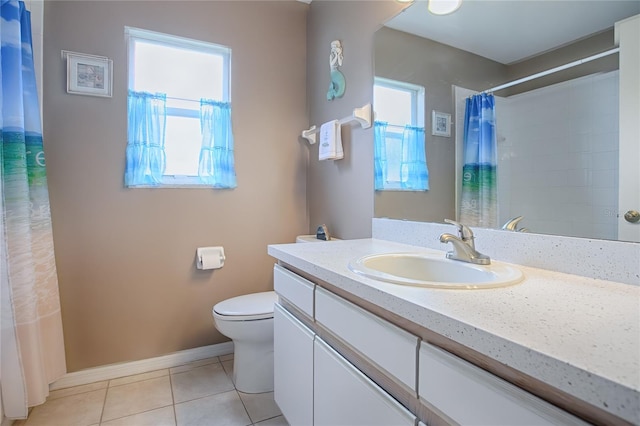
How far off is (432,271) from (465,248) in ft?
0.51

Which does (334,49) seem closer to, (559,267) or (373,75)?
(373,75)

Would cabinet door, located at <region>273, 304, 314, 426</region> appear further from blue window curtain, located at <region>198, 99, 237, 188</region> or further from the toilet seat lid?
blue window curtain, located at <region>198, 99, 237, 188</region>

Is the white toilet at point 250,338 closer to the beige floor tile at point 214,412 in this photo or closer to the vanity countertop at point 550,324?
the beige floor tile at point 214,412

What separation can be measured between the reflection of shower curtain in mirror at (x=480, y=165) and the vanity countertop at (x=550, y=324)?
0.30 m

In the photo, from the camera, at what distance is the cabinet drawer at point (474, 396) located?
46 centimetres

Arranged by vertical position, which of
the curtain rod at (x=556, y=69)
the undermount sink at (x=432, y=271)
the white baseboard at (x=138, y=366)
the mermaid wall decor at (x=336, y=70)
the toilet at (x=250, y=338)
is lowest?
the white baseboard at (x=138, y=366)

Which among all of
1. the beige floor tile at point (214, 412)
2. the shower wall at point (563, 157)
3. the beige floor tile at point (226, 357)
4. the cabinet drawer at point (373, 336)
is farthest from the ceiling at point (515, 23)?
the beige floor tile at point (226, 357)

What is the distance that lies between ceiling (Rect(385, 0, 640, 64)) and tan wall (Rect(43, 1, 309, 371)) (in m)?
1.17

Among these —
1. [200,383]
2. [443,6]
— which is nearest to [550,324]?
[443,6]

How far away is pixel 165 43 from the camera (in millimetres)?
2064

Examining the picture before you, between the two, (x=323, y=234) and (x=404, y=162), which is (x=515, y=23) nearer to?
(x=404, y=162)

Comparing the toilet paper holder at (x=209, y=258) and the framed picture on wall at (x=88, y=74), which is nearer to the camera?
the framed picture on wall at (x=88, y=74)

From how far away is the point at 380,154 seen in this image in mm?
1699

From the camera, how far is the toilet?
5.55ft
